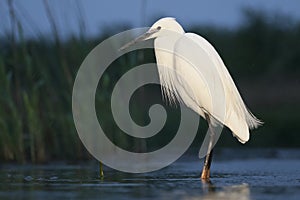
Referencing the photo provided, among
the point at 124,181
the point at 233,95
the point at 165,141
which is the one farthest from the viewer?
the point at 165,141

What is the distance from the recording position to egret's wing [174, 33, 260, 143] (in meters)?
8.48

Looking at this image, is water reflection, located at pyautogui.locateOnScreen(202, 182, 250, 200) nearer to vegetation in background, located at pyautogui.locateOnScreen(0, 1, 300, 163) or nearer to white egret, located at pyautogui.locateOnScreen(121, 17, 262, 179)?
white egret, located at pyautogui.locateOnScreen(121, 17, 262, 179)

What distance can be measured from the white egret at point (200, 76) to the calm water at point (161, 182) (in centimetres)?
51

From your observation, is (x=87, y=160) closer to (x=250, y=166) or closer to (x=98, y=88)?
(x=98, y=88)

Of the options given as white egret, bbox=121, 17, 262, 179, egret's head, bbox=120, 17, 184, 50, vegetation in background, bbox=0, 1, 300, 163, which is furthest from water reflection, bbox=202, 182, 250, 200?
vegetation in background, bbox=0, 1, 300, 163

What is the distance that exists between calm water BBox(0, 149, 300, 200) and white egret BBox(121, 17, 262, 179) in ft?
1.67

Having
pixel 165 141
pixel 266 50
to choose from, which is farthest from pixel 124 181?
pixel 266 50

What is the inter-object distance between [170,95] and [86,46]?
1438 millimetres

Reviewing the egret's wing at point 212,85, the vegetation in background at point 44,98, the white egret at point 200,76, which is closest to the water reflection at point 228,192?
the white egret at point 200,76

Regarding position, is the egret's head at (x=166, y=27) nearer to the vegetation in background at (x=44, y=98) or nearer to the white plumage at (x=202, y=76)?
the white plumage at (x=202, y=76)

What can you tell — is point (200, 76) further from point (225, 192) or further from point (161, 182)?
point (225, 192)

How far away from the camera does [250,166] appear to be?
9.73m

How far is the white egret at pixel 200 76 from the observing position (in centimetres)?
848

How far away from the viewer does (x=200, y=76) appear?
8.66m
